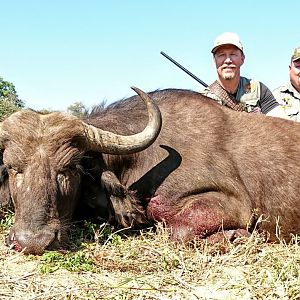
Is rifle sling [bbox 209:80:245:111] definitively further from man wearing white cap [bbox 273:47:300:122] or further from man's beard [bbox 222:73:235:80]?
man wearing white cap [bbox 273:47:300:122]

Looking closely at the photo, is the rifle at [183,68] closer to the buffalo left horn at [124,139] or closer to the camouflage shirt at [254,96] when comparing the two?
the camouflage shirt at [254,96]

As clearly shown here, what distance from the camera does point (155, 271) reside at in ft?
13.8

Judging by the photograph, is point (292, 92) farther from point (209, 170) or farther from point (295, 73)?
point (209, 170)

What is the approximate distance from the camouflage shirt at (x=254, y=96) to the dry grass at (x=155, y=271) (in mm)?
3565

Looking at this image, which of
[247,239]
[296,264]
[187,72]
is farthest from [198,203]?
[187,72]

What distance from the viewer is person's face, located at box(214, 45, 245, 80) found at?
8.04 m

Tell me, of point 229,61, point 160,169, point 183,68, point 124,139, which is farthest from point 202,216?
point 183,68

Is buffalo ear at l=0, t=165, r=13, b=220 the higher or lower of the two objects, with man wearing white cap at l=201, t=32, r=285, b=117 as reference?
lower

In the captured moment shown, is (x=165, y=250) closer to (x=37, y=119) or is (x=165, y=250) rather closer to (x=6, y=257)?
(x=6, y=257)

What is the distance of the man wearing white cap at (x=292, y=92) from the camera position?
8.26m

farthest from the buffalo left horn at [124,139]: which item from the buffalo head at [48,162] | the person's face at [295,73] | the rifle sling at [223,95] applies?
the person's face at [295,73]

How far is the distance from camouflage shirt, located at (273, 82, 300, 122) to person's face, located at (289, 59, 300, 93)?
0.37 ft

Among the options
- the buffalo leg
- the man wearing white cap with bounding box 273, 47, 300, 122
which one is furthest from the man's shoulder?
the buffalo leg

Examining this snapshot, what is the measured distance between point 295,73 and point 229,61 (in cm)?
111
